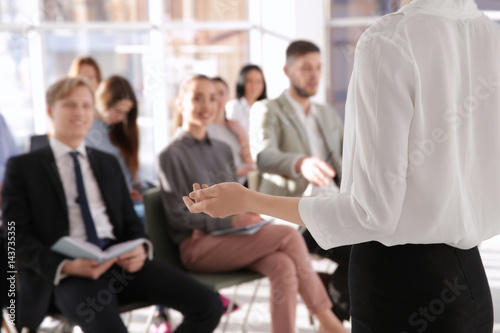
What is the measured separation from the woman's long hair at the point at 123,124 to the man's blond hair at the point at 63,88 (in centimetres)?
115

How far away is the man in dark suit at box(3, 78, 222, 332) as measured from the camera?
7.77 ft

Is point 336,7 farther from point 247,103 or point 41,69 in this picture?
point 41,69

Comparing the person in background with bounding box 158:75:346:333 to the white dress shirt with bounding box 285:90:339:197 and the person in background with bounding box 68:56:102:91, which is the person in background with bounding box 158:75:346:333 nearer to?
the white dress shirt with bounding box 285:90:339:197

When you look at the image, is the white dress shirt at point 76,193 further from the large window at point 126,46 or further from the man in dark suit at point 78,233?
the large window at point 126,46

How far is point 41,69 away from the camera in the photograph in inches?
248

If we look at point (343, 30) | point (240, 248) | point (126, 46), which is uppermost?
point (343, 30)

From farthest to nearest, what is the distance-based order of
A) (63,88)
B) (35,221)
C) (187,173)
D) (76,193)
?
(187,173)
(63,88)
(76,193)
(35,221)

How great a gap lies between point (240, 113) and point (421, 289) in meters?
4.47

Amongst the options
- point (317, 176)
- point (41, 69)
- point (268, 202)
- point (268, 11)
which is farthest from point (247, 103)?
point (268, 202)

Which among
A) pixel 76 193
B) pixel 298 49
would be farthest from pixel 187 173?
pixel 298 49

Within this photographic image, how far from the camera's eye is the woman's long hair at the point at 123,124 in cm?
396

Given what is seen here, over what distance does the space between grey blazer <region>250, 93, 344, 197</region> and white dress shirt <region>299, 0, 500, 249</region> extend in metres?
1.96

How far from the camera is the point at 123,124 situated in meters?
3.99

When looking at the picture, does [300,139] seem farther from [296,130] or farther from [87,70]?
[87,70]
